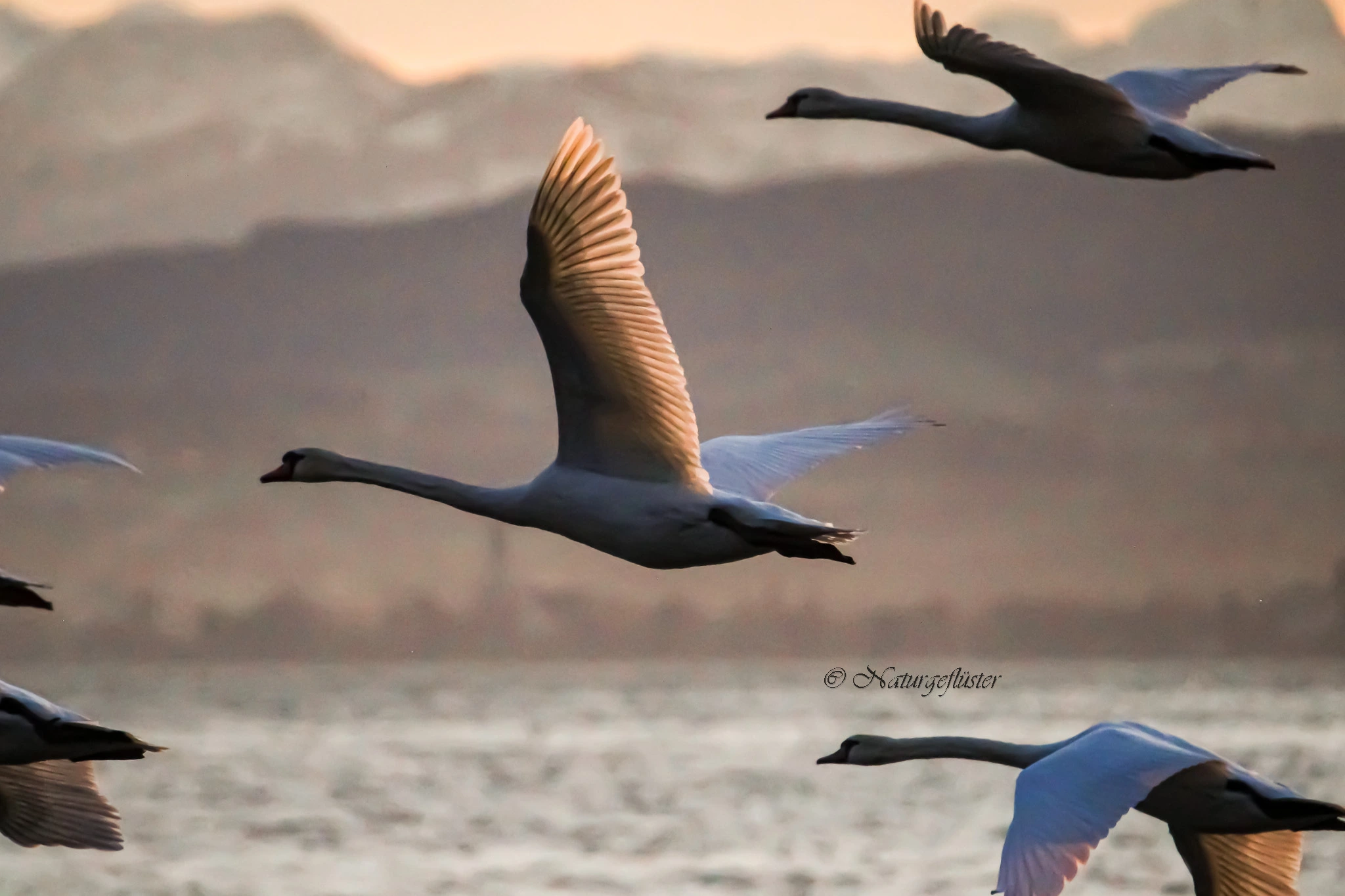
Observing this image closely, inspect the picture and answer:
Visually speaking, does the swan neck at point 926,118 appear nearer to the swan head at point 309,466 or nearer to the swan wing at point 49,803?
the swan head at point 309,466

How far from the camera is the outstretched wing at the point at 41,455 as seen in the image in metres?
11.7

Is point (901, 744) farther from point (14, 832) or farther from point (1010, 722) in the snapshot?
point (1010, 722)

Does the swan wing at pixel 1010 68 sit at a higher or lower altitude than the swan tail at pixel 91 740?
higher

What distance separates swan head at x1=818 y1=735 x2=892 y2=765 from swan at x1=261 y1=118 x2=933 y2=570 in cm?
285

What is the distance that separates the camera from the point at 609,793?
192ft

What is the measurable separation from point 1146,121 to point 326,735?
74.1m

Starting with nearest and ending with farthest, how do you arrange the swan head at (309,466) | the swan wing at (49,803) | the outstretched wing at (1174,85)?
the swan wing at (49,803) → the swan head at (309,466) → the outstretched wing at (1174,85)

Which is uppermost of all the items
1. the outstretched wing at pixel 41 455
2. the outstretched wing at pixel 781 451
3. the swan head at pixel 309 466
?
the outstretched wing at pixel 781 451

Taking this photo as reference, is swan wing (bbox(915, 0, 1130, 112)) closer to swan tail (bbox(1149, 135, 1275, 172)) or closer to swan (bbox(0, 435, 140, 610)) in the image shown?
swan tail (bbox(1149, 135, 1275, 172))

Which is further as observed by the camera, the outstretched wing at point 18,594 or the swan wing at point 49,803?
the swan wing at point 49,803

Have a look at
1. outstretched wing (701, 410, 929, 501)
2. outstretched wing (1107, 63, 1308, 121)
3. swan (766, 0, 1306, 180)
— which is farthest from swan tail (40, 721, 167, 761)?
outstretched wing (1107, 63, 1308, 121)

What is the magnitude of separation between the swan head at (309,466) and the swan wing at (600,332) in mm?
1694

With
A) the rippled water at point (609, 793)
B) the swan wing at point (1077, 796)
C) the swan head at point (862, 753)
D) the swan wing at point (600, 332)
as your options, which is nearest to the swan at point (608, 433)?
the swan wing at point (600, 332)

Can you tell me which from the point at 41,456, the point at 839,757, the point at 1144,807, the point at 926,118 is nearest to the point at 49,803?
the point at 41,456
